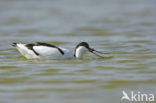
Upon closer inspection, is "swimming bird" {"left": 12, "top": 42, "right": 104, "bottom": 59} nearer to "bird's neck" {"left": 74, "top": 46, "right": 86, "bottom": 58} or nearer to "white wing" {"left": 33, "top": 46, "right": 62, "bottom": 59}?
"white wing" {"left": 33, "top": 46, "right": 62, "bottom": 59}

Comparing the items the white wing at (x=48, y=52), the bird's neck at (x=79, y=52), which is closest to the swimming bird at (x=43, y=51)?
the white wing at (x=48, y=52)

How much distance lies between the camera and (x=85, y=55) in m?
13.8

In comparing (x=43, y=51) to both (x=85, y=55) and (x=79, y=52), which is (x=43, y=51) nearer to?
(x=79, y=52)

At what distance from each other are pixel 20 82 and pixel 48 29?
10047 millimetres

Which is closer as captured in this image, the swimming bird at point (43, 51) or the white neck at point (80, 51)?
the swimming bird at point (43, 51)

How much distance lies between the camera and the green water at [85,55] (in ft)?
30.0

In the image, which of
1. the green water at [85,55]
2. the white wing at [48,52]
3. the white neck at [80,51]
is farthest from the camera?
the white neck at [80,51]

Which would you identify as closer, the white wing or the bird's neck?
the white wing

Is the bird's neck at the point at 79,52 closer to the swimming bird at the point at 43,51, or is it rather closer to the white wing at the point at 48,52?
the swimming bird at the point at 43,51

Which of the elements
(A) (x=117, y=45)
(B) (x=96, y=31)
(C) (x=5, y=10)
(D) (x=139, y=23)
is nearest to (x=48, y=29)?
(B) (x=96, y=31)

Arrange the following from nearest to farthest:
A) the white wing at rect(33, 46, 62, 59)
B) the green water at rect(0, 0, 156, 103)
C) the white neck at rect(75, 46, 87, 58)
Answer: the green water at rect(0, 0, 156, 103), the white wing at rect(33, 46, 62, 59), the white neck at rect(75, 46, 87, 58)

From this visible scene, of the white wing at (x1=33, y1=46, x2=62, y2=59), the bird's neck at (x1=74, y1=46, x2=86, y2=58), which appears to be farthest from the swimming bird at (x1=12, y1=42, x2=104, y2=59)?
the bird's neck at (x1=74, y1=46, x2=86, y2=58)

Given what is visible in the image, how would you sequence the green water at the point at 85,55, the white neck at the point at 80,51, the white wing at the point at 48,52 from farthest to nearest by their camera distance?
1. the white neck at the point at 80,51
2. the white wing at the point at 48,52
3. the green water at the point at 85,55

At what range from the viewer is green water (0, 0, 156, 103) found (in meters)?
9.13
